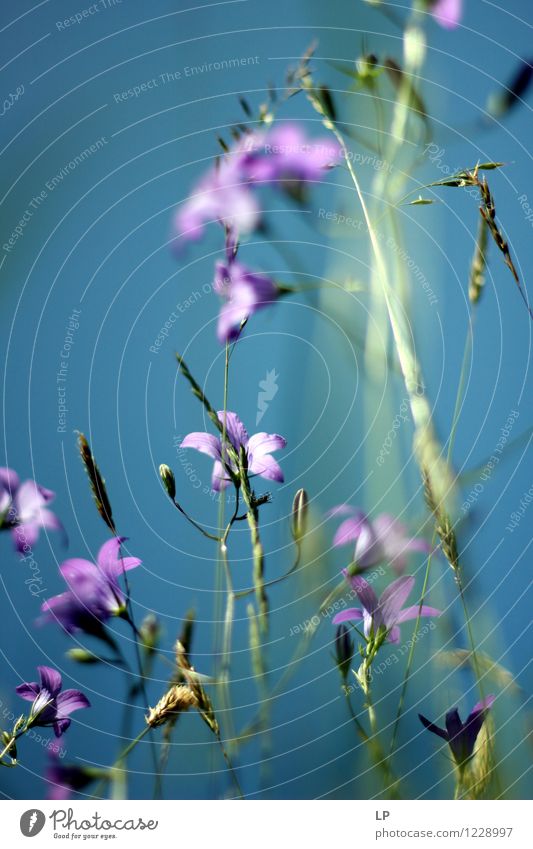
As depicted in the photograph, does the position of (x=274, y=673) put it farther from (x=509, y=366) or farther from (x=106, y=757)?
(x=509, y=366)

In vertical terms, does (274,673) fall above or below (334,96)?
below

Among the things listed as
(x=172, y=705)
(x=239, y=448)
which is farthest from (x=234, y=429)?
(x=172, y=705)

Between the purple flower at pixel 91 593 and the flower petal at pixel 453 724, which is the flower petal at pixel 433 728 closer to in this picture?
the flower petal at pixel 453 724

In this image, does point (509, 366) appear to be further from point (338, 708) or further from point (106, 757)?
point (106, 757)
